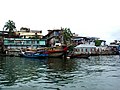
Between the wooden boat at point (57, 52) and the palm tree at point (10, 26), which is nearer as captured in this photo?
the wooden boat at point (57, 52)

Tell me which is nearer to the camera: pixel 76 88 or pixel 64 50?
pixel 76 88

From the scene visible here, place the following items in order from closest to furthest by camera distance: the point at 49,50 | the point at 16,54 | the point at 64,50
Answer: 1. the point at 64,50
2. the point at 49,50
3. the point at 16,54

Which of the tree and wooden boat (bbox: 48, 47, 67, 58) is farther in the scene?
the tree

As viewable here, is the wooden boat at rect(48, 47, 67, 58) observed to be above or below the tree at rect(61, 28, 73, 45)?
below

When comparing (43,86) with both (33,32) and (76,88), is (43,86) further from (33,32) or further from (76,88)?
(33,32)

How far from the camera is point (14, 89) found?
650 inches

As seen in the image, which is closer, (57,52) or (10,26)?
(57,52)

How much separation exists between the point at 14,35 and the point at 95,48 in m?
30.0

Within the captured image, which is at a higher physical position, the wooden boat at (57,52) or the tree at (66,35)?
the tree at (66,35)

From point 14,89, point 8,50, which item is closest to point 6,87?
point 14,89

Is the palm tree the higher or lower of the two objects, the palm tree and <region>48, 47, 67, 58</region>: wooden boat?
the higher

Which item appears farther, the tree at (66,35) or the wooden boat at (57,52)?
the tree at (66,35)

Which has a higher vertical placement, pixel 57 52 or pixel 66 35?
pixel 66 35

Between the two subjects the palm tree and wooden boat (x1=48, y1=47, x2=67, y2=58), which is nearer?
wooden boat (x1=48, y1=47, x2=67, y2=58)
